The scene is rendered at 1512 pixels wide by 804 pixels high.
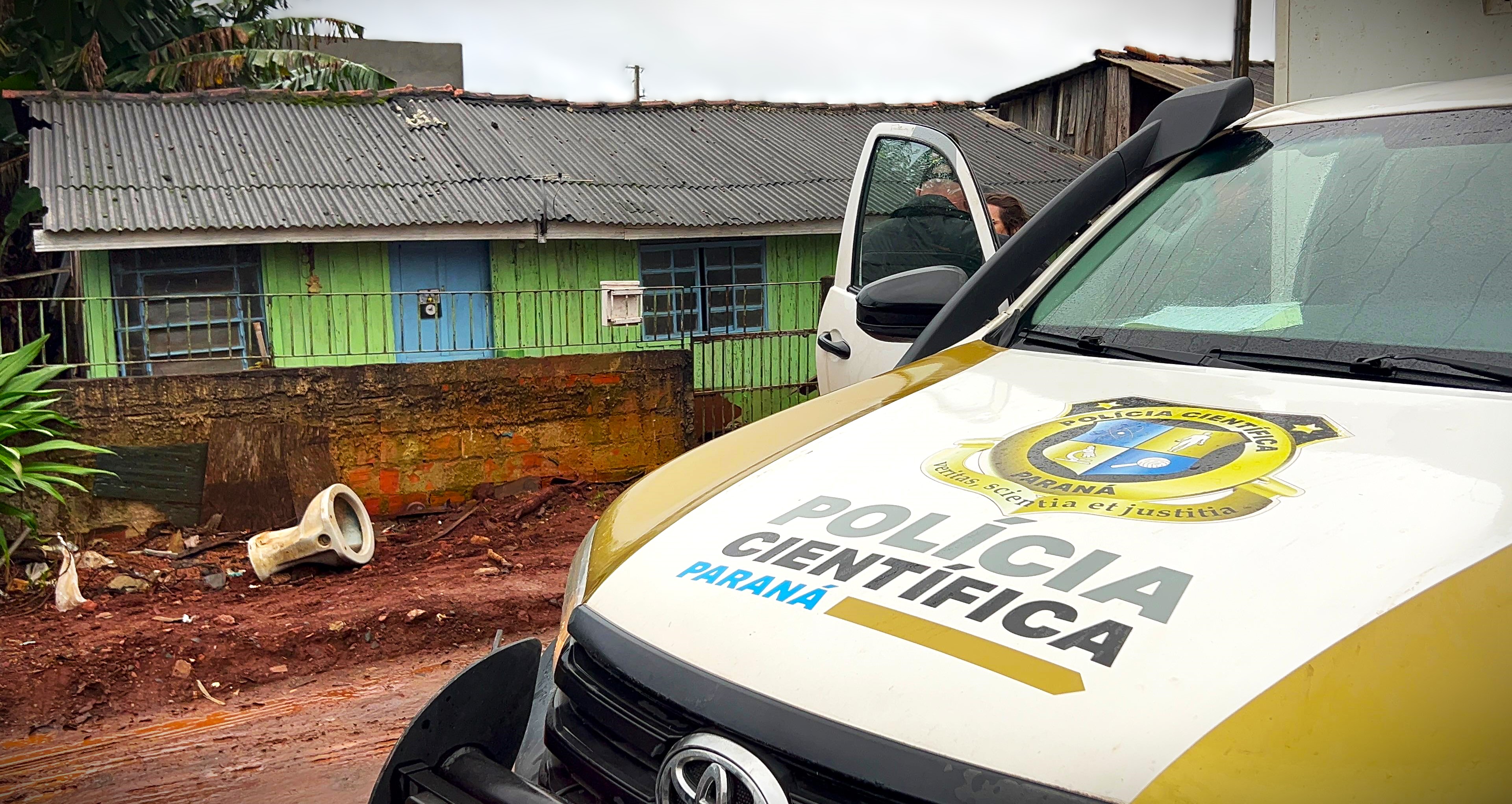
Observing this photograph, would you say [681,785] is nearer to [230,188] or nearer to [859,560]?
[859,560]

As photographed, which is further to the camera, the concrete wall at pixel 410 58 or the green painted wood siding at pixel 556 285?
the concrete wall at pixel 410 58

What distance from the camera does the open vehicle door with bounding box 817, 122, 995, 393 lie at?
3.89 meters

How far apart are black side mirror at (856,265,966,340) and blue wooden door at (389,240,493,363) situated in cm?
927

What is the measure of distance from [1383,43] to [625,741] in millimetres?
4918

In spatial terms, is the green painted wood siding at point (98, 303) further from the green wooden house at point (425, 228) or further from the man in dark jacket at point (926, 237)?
the man in dark jacket at point (926, 237)

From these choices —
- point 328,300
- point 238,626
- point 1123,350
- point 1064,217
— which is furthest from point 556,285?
point 1123,350

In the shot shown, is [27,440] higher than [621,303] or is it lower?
lower

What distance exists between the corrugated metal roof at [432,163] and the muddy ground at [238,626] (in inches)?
225

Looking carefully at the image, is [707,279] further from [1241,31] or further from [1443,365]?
[1443,365]

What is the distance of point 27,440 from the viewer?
6.62m

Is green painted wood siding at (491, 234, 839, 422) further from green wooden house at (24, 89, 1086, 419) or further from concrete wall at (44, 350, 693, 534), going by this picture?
concrete wall at (44, 350, 693, 534)

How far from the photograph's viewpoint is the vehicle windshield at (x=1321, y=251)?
6.66 ft

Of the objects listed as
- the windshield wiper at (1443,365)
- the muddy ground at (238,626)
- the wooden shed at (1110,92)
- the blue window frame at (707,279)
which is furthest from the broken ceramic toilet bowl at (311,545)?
the wooden shed at (1110,92)

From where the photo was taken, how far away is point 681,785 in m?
1.48
